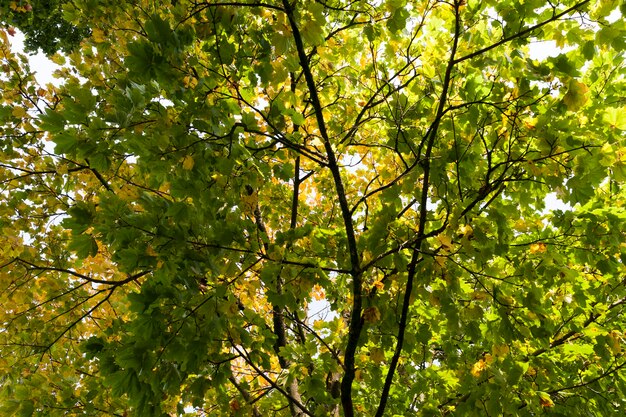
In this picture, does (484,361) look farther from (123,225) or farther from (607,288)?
(123,225)

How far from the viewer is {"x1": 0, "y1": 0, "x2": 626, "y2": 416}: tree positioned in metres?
2.03

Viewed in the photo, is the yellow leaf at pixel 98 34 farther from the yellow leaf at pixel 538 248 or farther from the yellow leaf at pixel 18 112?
the yellow leaf at pixel 538 248

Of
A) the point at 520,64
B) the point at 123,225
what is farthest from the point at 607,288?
the point at 123,225

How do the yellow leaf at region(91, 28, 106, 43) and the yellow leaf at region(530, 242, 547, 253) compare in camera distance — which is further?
the yellow leaf at region(91, 28, 106, 43)

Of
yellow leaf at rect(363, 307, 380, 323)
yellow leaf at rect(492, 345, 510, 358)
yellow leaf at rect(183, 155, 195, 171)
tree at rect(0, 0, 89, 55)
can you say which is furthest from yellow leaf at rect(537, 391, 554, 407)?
tree at rect(0, 0, 89, 55)

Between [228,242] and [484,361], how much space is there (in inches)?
79.2

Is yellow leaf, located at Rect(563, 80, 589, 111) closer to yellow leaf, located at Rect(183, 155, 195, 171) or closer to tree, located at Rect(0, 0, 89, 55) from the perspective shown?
yellow leaf, located at Rect(183, 155, 195, 171)

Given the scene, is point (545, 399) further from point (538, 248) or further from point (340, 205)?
point (340, 205)

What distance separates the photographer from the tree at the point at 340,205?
203 centimetres

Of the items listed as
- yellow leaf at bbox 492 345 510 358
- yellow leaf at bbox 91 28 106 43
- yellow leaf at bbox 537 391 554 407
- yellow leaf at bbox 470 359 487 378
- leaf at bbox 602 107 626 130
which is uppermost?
yellow leaf at bbox 91 28 106 43

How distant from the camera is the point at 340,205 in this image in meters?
2.79

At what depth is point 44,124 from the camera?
1.77 metres

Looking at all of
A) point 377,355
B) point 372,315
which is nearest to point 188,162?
point 372,315

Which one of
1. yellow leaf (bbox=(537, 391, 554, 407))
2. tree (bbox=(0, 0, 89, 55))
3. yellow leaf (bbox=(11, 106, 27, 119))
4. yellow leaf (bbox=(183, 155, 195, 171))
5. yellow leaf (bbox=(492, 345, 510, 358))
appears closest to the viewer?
yellow leaf (bbox=(183, 155, 195, 171))
